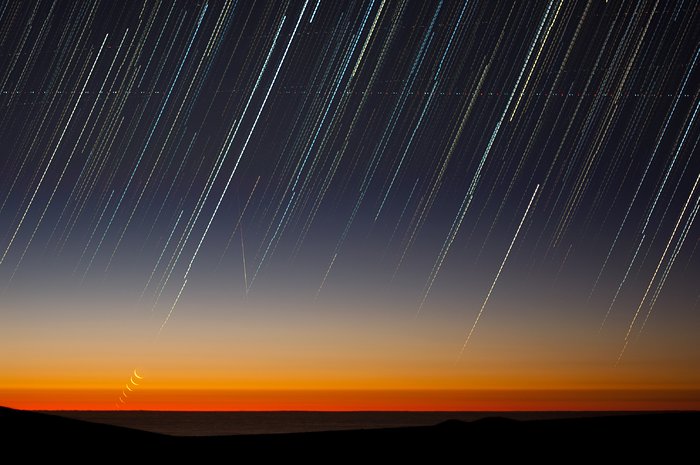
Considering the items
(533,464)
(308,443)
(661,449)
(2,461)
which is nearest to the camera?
(2,461)

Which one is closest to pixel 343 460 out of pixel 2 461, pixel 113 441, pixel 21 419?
pixel 113 441

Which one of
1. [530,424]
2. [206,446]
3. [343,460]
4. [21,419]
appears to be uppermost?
[530,424]

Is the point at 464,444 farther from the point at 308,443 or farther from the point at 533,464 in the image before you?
the point at 308,443

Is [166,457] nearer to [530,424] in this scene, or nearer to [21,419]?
[21,419]

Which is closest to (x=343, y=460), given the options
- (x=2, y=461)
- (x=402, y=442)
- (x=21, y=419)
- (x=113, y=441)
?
(x=402, y=442)

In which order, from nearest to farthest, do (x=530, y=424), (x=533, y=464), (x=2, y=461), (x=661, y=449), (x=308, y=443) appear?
1. (x=2, y=461)
2. (x=533, y=464)
3. (x=661, y=449)
4. (x=308, y=443)
5. (x=530, y=424)

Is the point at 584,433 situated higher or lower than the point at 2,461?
higher

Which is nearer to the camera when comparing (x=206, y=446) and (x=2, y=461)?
(x=2, y=461)
